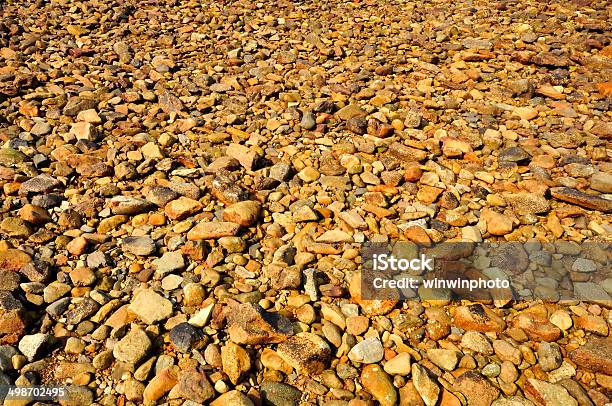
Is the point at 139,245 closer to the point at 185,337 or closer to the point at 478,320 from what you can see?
the point at 185,337

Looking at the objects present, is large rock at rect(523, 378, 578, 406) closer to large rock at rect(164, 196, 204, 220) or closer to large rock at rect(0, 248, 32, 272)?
large rock at rect(164, 196, 204, 220)

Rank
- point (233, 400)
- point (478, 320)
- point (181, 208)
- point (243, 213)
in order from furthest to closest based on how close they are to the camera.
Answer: point (181, 208) → point (243, 213) → point (478, 320) → point (233, 400)

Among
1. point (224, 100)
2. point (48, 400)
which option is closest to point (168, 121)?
point (224, 100)

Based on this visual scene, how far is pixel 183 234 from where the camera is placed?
12.5 feet

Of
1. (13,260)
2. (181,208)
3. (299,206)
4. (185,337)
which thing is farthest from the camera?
(299,206)

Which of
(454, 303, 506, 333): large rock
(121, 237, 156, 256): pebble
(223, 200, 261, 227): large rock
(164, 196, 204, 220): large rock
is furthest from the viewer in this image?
(164, 196, 204, 220): large rock

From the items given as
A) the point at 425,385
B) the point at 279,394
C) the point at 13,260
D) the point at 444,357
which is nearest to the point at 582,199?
the point at 444,357

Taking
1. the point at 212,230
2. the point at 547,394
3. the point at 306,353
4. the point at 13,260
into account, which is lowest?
the point at 547,394

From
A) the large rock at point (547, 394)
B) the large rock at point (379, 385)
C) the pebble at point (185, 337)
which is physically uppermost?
Answer: the pebble at point (185, 337)

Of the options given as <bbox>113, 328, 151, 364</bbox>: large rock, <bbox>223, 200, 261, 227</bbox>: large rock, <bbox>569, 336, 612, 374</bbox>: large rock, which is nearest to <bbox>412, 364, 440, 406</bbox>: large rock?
<bbox>569, 336, 612, 374</bbox>: large rock

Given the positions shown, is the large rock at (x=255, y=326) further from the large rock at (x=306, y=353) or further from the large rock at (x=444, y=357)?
the large rock at (x=444, y=357)

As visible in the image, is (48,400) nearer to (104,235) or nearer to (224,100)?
(104,235)

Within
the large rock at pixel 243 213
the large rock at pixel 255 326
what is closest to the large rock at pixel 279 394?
the large rock at pixel 255 326

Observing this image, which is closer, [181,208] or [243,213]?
[243,213]
